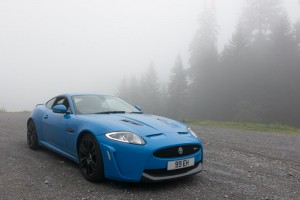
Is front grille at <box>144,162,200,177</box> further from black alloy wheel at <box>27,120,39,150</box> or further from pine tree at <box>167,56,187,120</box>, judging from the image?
pine tree at <box>167,56,187,120</box>

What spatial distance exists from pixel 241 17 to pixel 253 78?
38.0ft

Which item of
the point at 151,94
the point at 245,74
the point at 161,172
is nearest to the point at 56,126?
the point at 161,172

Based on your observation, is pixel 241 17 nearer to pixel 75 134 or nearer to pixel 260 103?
pixel 260 103

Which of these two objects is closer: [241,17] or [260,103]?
[260,103]

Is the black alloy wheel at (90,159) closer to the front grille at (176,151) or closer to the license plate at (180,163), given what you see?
the front grille at (176,151)

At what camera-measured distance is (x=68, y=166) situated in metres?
5.36

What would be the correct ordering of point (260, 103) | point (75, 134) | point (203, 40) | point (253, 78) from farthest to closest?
1. point (203, 40)
2. point (253, 78)
3. point (260, 103)
4. point (75, 134)

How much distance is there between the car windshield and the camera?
17.8ft

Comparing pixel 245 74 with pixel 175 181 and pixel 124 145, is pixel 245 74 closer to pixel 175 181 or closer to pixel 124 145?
pixel 175 181

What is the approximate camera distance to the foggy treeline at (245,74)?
104 feet

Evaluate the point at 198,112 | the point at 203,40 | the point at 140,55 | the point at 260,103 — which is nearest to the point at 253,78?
the point at 260,103

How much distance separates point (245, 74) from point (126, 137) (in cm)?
3406

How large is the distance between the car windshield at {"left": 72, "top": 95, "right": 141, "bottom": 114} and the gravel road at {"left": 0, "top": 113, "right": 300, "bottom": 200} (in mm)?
1026

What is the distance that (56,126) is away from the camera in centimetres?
560
